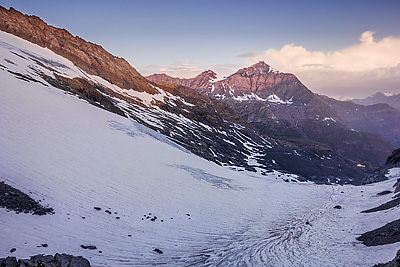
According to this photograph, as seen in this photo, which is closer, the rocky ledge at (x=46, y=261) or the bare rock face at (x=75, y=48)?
the rocky ledge at (x=46, y=261)

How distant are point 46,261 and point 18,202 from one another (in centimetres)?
610

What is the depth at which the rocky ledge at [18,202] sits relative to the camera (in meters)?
11.8

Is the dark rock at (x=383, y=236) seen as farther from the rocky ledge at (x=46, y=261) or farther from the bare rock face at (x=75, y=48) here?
the bare rock face at (x=75, y=48)

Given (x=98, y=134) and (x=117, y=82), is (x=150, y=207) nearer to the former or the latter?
(x=98, y=134)

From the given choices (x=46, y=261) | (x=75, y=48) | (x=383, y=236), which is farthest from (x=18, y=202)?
(x=75, y=48)

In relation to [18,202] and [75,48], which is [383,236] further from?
[75,48]

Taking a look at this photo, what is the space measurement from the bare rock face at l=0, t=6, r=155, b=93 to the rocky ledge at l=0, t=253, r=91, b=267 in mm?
119875

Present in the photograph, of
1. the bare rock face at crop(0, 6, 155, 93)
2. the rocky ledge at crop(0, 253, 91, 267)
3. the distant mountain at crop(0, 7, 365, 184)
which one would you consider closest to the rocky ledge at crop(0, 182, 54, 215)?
the rocky ledge at crop(0, 253, 91, 267)

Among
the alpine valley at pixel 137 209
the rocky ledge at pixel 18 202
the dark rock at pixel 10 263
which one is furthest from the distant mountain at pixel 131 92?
the dark rock at pixel 10 263

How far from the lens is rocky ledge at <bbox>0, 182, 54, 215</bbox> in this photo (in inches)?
463

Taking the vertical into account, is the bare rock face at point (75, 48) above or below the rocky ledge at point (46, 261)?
above

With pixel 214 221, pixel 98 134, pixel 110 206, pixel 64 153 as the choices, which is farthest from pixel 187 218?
pixel 98 134

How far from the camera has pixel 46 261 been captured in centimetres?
805

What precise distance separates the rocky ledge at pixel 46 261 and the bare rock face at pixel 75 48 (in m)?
120
